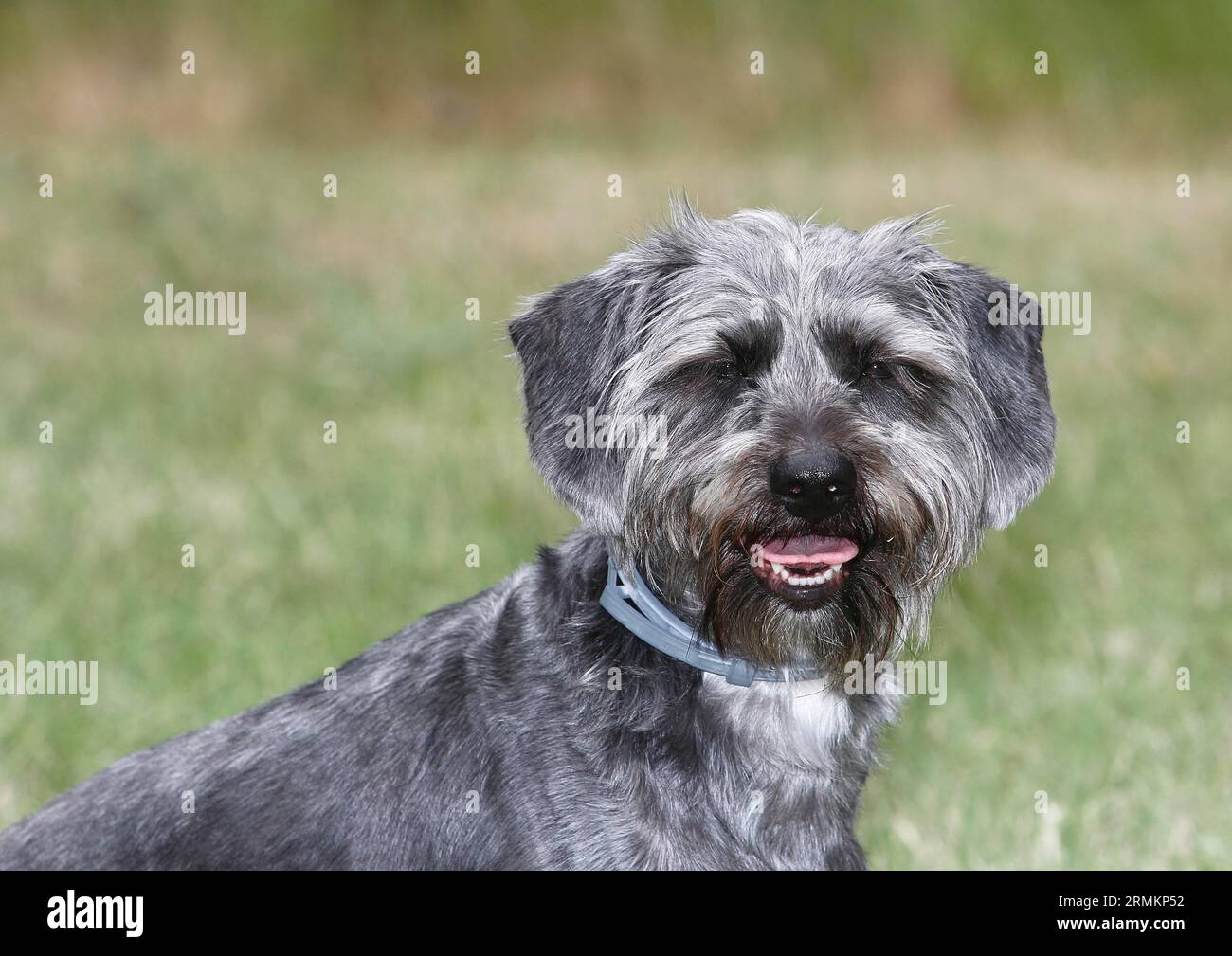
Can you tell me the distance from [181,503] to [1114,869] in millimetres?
6531

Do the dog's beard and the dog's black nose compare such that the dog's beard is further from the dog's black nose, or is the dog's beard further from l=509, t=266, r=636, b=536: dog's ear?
l=509, t=266, r=636, b=536: dog's ear

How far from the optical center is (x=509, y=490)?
10266mm

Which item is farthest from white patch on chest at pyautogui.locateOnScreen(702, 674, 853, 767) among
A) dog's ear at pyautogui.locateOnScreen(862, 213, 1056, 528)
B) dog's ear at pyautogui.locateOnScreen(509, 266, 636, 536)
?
dog's ear at pyautogui.locateOnScreen(862, 213, 1056, 528)

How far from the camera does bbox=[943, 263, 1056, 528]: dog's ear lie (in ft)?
16.5

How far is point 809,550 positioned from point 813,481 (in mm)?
383

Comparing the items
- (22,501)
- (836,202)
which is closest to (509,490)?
(22,501)

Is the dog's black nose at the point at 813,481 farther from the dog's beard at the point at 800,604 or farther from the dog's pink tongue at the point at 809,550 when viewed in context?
the dog's pink tongue at the point at 809,550

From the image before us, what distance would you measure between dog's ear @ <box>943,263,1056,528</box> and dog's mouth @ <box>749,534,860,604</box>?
592 mm

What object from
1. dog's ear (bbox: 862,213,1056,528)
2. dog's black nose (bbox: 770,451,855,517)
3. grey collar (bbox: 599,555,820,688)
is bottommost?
grey collar (bbox: 599,555,820,688)

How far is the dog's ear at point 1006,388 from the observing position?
5039mm

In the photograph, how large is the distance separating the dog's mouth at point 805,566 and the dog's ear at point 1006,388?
0.59 metres

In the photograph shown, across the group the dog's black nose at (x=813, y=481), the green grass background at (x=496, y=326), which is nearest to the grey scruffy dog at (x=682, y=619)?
the dog's black nose at (x=813, y=481)

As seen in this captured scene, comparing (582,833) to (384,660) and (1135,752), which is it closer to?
(384,660)

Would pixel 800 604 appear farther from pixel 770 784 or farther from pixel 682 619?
pixel 770 784
